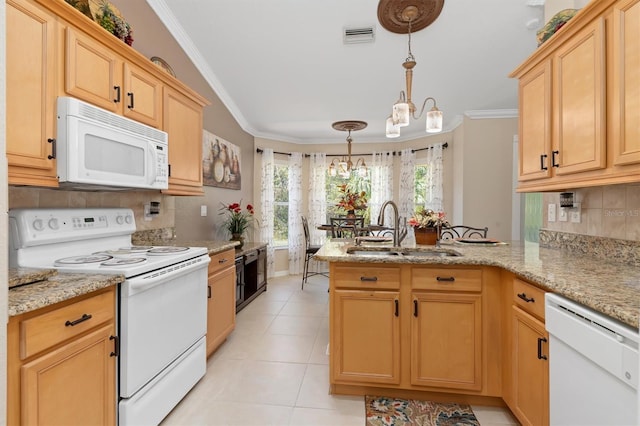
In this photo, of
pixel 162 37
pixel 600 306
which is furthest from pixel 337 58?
pixel 600 306

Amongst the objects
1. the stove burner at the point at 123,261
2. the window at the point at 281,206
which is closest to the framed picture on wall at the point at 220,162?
the window at the point at 281,206

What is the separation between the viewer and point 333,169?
203 inches

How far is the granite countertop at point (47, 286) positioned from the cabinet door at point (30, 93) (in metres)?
0.42

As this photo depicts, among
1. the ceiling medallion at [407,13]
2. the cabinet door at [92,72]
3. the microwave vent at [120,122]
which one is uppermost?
the ceiling medallion at [407,13]

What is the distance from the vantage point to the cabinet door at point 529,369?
147 centimetres

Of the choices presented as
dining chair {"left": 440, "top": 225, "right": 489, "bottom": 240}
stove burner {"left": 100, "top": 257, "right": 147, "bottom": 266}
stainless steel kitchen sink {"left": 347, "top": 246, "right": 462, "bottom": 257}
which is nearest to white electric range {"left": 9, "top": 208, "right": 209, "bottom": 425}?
stove burner {"left": 100, "top": 257, "right": 147, "bottom": 266}

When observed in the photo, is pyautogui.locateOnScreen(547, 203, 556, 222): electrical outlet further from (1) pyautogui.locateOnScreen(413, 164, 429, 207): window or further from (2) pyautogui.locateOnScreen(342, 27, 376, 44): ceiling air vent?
(1) pyautogui.locateOnScreen(413, 164, 429, 207): window

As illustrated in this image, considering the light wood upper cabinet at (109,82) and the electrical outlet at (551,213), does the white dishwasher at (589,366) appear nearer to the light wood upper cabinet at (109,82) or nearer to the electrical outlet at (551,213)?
the electrical outlet at (551,213)

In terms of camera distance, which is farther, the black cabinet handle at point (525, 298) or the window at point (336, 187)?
the window at point (336, 187)

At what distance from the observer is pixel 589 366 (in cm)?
109

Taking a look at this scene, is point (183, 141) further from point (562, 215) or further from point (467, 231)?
point (467, 231)

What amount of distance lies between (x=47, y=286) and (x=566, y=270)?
7.63 feet

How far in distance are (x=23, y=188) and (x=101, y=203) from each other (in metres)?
0.54

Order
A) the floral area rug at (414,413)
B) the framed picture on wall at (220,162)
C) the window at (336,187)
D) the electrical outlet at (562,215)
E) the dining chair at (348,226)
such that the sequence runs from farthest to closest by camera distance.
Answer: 1. the window at (336,187)
2. the dining chair at (348,226)
3. the framed picture on wall at (220,162)
4. the electrical outlet at (562,215)
5. the floral area rug at (414,413)
